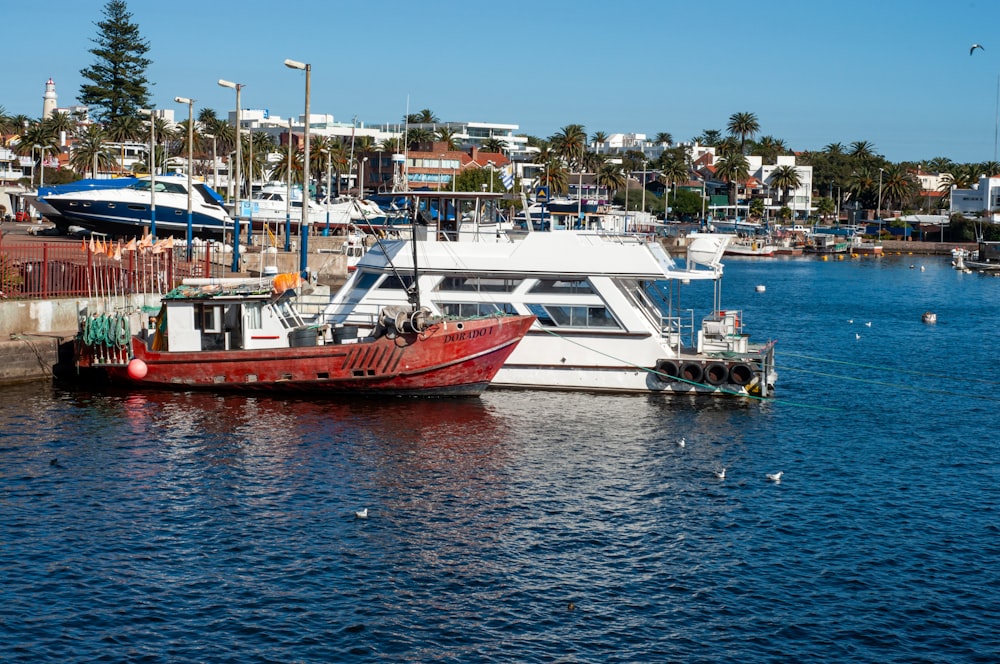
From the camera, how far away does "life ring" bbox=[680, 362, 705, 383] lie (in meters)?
33.0

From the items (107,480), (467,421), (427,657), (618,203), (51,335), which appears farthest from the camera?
(618,203)

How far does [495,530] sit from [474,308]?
520 inches

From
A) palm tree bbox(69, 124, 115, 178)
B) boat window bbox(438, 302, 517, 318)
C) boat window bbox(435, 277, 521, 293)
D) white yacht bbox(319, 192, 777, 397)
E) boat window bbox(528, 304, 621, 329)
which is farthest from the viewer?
palm tree bbox(69, 124, 115, 178)

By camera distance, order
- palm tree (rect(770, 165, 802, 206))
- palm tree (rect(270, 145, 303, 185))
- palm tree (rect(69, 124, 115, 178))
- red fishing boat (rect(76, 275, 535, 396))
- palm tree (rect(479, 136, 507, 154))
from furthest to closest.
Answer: palm tree (rect(770, 165, 802, 206)), palm tree (rect(479, 136, 507, 154)), palm tree (rect(270, 145, 303, 185)), palm tree (rect(69, 124, 115, 178)), red fishing boat (rect(76, 275, 535, 396))

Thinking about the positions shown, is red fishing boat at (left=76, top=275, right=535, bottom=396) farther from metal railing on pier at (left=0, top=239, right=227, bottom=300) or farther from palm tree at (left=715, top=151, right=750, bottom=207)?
palm tree at (left=715, top=151, right=750, bottom=207)

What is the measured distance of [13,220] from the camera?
9500cm

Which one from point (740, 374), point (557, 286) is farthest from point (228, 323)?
point (740, 374)

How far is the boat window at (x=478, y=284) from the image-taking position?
34219 millimetres

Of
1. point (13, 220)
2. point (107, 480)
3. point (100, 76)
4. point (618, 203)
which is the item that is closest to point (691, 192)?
point (618, 203)

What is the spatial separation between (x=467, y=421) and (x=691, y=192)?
145 m

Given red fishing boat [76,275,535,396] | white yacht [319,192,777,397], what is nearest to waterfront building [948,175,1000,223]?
white yacht [319,192,777,397]

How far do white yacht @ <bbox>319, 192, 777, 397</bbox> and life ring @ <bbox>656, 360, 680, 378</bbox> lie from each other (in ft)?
0.09

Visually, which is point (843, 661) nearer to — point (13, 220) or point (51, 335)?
point (51, 335)

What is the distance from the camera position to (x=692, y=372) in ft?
109
